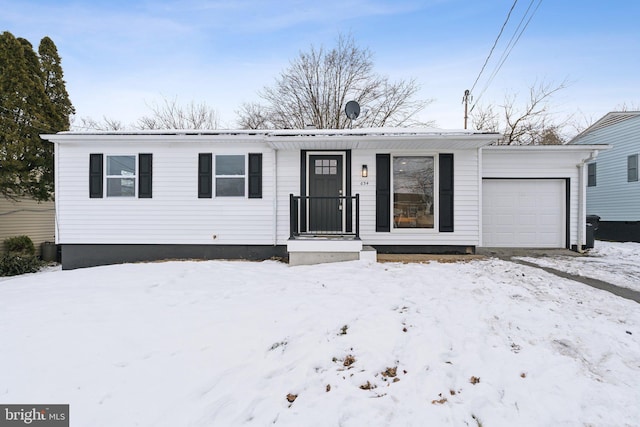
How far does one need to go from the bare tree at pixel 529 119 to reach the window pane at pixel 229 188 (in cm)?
1376

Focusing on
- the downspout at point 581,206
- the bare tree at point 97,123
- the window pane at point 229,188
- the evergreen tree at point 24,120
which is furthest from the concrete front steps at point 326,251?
the bare tree at point 97,123

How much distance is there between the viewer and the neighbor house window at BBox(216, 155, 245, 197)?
709 centimetres

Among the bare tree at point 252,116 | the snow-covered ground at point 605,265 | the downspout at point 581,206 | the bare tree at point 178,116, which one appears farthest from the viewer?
the bare tree at point 178,116

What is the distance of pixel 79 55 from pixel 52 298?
1236 centimetres

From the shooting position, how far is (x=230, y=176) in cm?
710

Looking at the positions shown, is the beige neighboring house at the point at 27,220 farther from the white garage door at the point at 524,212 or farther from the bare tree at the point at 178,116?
the white garage door at the point at 524,212

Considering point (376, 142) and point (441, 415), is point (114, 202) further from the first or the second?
point (441, 415)

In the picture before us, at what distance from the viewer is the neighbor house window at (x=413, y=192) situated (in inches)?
279

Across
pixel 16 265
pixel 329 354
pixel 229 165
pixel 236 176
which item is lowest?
pixel 16 265

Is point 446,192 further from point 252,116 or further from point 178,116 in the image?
point 178,116

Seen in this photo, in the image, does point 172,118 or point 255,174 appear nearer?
point 255,174

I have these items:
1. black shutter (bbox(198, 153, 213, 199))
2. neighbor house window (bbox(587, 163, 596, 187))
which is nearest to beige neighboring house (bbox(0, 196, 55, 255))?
black shutter (bbox(198, 153, 213, 199))

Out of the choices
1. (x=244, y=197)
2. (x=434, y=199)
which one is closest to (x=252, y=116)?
(x=244, y=197)

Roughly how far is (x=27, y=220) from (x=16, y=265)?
10.4ft
